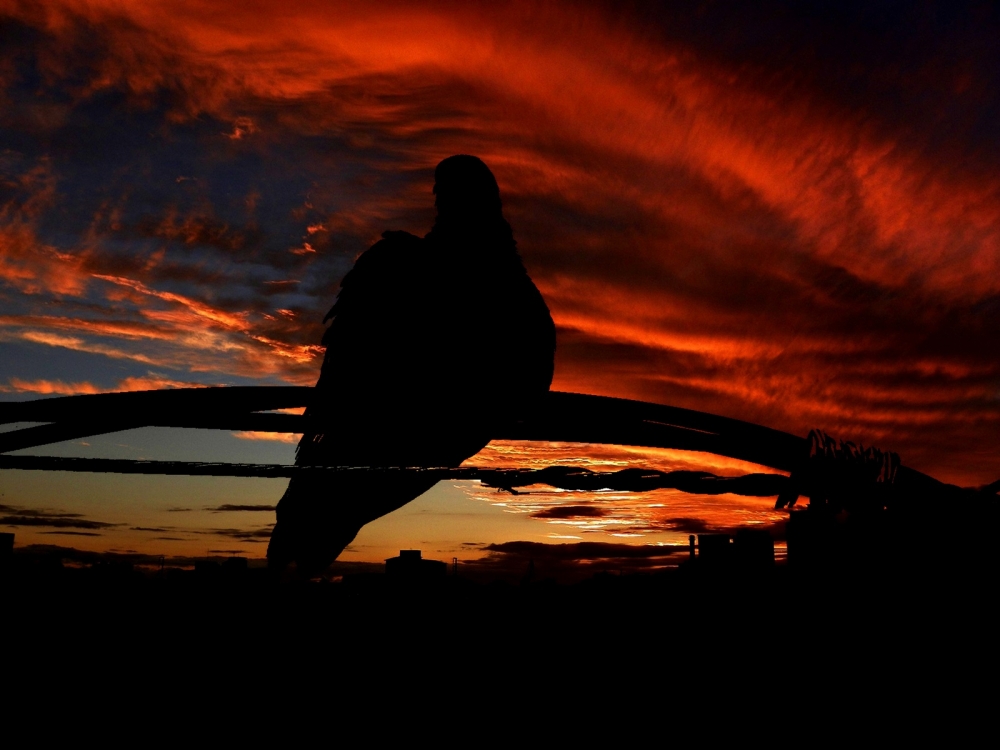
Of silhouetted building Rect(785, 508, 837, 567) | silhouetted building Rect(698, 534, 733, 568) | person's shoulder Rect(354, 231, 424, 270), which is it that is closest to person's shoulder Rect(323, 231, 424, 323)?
person's shoulder Rect(354, 231, 424, 270)

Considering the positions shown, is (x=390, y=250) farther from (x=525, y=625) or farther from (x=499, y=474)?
(x=525, y=625)

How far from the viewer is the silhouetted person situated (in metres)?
4.65

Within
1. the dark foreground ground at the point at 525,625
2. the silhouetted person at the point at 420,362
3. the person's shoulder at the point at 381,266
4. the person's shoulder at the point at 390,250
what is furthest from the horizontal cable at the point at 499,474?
the person's shoulder at the point at 390,250

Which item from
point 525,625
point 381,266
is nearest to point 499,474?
point 525,625

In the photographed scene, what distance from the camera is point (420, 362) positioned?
4.66 m

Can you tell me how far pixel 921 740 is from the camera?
1.76m

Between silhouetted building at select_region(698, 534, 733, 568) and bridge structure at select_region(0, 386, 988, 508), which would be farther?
silhouetted building at select_region(698, 534, 733, 568)

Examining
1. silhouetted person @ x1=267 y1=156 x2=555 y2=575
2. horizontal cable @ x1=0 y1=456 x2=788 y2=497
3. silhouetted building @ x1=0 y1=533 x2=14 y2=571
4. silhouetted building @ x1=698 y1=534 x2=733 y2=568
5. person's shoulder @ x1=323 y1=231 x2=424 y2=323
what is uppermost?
person's shoulder @ x1=323 y1=231 x2=424 y2=323

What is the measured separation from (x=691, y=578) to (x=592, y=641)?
1.16 ft

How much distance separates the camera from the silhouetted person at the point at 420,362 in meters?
4.65

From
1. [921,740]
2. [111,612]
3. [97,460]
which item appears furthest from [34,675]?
[921,740]

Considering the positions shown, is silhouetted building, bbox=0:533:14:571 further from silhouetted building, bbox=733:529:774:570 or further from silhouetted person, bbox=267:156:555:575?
silhouetted person, bbox=267:156:555:575

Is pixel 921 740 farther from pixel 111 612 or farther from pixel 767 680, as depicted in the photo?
pixel 111 612

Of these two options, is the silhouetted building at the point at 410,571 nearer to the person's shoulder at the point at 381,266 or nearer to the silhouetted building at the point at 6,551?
the silhouetted building at the point at 6,551
